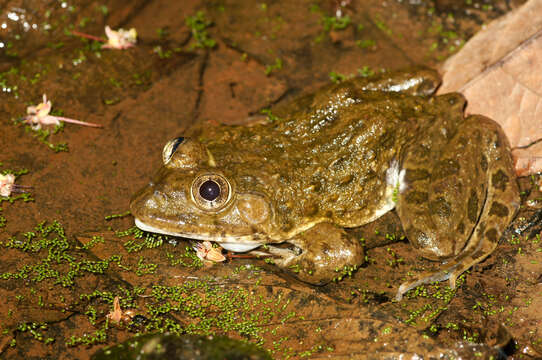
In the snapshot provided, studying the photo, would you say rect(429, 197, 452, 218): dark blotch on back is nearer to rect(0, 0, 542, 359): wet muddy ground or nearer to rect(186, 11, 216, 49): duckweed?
rect(0, 0, 542, 359): wet muddy ground

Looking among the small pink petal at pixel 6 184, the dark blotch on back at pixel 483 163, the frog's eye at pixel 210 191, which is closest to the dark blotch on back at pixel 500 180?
the dark blotch on back at pixel 483 163

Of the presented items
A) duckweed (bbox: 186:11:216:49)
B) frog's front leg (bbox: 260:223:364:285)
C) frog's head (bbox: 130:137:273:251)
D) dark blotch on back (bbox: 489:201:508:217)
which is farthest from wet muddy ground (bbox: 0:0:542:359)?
frog's head (bbox: 130:137:273:251)

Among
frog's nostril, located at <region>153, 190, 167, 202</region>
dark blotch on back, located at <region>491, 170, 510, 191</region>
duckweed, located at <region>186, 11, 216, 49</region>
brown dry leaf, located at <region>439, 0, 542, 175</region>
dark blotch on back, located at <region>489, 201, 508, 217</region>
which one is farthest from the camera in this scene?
duckweed, located at <region>186, 11, 216, 49</region>

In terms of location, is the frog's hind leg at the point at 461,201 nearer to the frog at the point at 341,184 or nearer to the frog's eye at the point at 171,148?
the frog at the point at 341,184

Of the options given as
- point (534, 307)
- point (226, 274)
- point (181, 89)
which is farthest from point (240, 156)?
point (534, 307)

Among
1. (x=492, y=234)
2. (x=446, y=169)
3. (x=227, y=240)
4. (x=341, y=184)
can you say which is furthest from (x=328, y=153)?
(x=492, y=234)

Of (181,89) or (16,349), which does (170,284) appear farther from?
(181,89)
